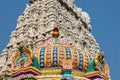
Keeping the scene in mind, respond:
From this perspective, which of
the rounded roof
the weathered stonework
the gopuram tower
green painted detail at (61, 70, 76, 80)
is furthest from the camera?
the weathered stonework

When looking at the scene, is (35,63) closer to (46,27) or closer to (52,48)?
(52,48)

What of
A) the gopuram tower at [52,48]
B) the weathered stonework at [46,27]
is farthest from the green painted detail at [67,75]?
the weathered stonework at [46,27]

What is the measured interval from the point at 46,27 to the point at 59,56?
93.9 feet

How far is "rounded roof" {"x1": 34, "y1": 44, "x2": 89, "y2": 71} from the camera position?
1184 centimetres

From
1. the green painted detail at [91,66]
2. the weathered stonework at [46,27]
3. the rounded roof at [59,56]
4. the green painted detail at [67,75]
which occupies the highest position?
the weathered stonework at [46,27]

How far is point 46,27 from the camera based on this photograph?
40.4 meters

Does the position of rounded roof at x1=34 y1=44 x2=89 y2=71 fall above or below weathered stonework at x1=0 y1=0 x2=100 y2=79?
below

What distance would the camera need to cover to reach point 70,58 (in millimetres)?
11805

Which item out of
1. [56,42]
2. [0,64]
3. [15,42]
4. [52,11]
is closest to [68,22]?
[52,11]

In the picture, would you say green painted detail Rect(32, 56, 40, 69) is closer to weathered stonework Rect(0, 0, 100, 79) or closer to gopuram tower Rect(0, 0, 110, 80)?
gopuram tower Rect(0, 0, 110, 80)

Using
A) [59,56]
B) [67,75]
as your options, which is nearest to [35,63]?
[59,56]

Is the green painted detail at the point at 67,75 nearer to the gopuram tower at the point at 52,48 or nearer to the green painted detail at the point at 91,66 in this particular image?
the gopuram tower at the point at 52,48

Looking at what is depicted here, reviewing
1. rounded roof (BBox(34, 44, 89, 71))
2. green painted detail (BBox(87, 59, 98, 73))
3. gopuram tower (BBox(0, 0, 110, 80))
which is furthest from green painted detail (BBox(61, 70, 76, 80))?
green painted detail (BBox(87, 59, 98, 73))

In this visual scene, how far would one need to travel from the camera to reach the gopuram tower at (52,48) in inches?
455
